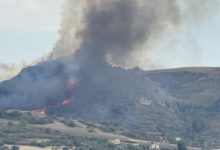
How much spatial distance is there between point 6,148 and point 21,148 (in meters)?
7.04

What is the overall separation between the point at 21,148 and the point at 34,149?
11.8 feet

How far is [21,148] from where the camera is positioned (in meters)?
199

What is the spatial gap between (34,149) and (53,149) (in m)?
5.13

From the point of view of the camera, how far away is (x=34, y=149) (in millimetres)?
199000

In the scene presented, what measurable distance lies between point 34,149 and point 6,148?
8983mm

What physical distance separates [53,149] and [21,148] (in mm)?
8690

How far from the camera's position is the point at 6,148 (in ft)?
634

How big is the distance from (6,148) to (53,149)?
525 inches

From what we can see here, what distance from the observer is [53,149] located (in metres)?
199
